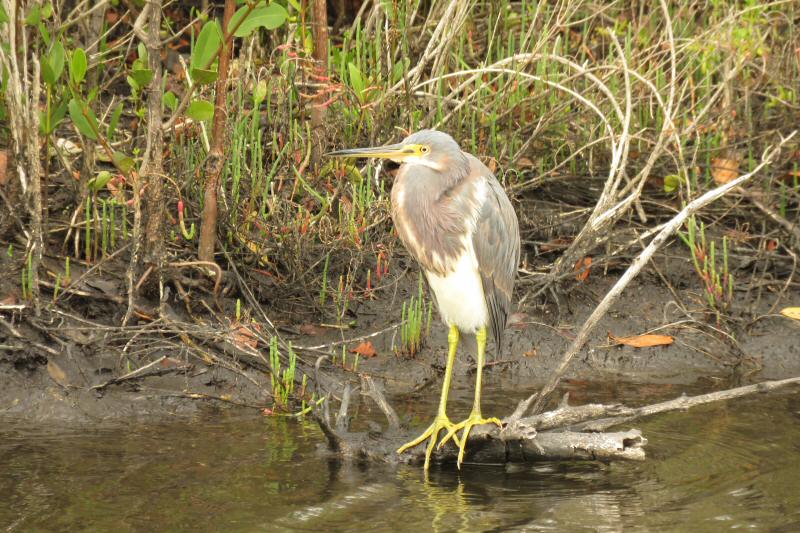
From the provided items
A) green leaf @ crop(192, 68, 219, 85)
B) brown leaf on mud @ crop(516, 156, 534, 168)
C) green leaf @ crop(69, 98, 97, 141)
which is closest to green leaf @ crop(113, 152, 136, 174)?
green leaf @ crop(69, 98, 97, 141)

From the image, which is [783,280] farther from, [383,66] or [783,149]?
[383,66]

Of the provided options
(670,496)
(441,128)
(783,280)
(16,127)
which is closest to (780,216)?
(783,280)

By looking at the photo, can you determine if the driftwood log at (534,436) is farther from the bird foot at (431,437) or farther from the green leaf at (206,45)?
the green leaf at (206,45)

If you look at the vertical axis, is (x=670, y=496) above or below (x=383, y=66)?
below

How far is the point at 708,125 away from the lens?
6805 mm

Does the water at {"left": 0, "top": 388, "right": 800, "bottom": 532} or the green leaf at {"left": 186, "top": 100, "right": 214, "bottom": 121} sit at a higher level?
the green leaf at {"left": 186, "top": 100, "right": 214, "bottom": 121}

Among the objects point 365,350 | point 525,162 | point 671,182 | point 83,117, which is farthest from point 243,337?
point 671,182

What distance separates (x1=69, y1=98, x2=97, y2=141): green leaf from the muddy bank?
0.89m

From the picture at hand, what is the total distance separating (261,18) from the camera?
15.9 ft

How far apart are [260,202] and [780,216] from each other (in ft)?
10.0

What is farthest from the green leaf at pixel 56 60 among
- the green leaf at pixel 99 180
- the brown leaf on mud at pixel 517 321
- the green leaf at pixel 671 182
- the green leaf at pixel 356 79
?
the green leaf at pixel 671 182

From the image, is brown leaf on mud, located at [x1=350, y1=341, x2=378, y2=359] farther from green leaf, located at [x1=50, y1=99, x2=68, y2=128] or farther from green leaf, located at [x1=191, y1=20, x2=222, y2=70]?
green leaf, located at [x1=50, y1=99, x2=68, y2=128]

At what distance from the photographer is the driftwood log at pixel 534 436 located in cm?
402

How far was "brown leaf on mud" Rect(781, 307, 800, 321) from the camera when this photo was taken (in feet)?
20.1
